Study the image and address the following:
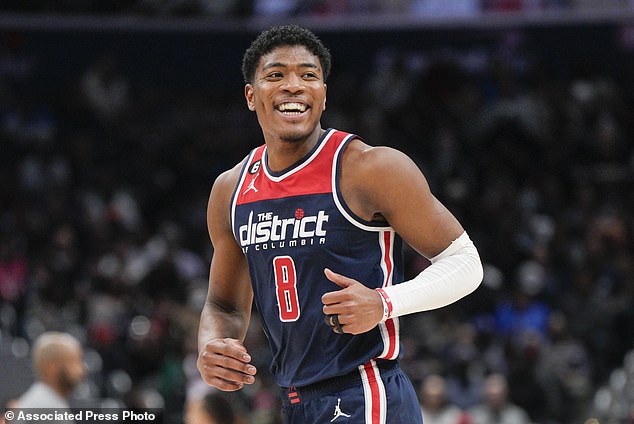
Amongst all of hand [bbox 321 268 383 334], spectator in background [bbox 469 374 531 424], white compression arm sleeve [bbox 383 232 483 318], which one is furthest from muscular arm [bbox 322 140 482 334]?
spectator in background [bbox 469 374 531 424]

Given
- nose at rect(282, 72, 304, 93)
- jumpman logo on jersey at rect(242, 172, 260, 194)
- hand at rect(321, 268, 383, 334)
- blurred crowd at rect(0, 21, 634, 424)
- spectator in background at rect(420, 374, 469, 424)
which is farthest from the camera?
blurred crowd at rect(0, 21, 634, 424)

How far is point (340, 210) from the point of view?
4.28 m

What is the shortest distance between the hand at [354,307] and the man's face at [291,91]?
75cm

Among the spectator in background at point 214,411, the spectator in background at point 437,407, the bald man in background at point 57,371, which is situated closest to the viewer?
the spectator in background at point 214,411

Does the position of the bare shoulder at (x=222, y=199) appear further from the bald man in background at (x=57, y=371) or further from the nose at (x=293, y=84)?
the bald man in background at (x=57, y=371)

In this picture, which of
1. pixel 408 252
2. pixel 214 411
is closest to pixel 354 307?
pixel 214 411

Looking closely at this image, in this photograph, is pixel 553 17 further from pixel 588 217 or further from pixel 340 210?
pixel 340 210

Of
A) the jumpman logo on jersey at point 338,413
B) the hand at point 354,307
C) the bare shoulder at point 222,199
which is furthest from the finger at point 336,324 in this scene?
the bare shoulder at point 222,199

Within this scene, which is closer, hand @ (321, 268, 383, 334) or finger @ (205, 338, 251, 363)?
hand @ (321, 268, 383, 334)

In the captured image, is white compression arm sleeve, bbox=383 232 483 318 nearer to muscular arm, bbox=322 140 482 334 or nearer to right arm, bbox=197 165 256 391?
muscular arm, bbox=322 140 482 334

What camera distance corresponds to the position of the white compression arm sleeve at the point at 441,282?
405 centimetres

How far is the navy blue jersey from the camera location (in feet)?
14.0

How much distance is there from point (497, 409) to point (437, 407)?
0.62 meters

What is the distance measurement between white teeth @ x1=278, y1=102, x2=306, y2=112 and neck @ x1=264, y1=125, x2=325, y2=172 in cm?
12
